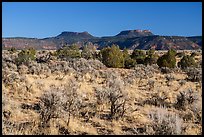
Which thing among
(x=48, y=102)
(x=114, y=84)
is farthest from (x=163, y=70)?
(x=48, y=102)

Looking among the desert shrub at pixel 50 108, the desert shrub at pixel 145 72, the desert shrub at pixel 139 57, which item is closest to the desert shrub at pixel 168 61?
the desert shrub at pixel 145 72

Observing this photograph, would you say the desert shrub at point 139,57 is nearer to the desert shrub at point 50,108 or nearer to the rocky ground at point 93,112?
the rocky ground at point 93,112

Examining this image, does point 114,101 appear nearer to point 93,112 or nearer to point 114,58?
point 93,112

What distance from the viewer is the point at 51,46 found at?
480 feet

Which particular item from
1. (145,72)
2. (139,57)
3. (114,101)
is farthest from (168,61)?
(114,101)

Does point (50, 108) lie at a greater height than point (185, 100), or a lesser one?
greater

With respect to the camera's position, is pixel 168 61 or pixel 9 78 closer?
pixel 9 78

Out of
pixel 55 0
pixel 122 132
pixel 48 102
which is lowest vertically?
pixel 122 132

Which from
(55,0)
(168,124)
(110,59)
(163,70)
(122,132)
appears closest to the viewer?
(55,0)

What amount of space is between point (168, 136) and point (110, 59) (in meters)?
27.5

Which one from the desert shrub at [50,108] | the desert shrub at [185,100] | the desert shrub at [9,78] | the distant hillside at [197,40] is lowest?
the desert shrub at [185,100]

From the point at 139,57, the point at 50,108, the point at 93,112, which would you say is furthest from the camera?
the point at 139,57

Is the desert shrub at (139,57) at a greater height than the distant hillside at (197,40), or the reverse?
the distant hillside at (197,40)

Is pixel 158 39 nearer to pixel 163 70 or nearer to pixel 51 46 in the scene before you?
pixel 51 46
